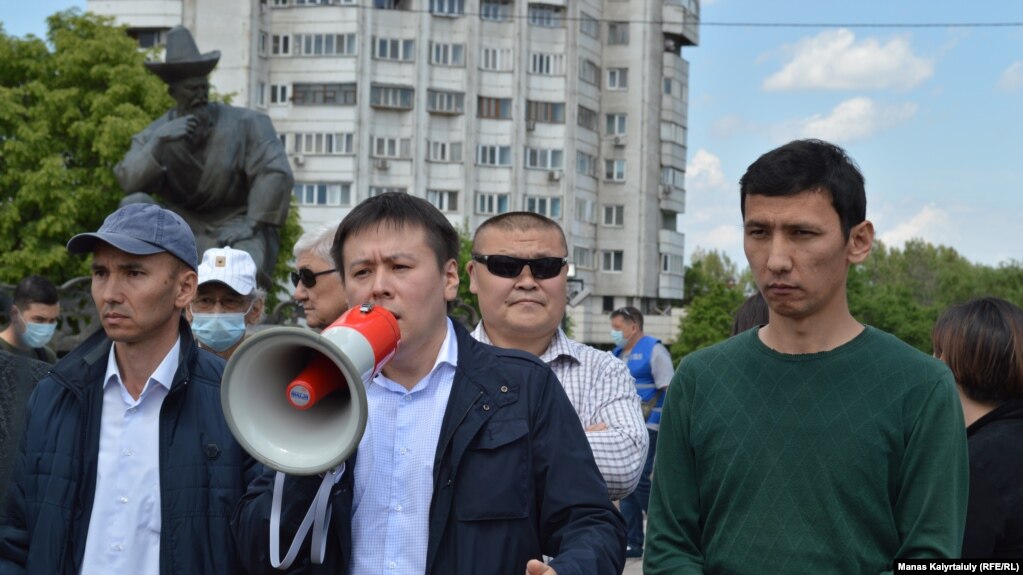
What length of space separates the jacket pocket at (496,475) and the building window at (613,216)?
229ft

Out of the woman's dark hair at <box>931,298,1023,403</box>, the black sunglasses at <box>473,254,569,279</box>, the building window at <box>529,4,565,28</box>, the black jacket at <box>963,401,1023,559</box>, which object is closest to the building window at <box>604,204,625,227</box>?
the building window at <box>529,4,565,28</box>

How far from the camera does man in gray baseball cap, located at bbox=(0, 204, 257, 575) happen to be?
409 cm

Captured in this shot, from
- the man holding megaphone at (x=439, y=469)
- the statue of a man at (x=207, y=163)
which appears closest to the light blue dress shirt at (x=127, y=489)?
the man holding megaphone at (x=439, y=469)

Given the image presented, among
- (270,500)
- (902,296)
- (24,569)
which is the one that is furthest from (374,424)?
(902,296)

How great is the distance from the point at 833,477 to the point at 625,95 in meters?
69.9

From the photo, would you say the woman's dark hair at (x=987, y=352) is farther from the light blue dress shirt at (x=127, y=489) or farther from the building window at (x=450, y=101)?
the building window at (x=450, y=101)

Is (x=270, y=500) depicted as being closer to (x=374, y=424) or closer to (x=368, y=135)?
(x=374, y=424)

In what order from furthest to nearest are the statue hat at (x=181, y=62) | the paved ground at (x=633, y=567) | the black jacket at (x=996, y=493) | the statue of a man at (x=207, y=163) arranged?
the statue of a man at (x=207, y=163) → the statue hat at (x=181, y=62) → the paved ground at (x=633, y=567) → the black jacket at (x=996, y=493)

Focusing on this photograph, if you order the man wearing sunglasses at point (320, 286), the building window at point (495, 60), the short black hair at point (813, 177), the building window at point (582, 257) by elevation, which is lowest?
the man wearing sunglasses at point (320, 286)

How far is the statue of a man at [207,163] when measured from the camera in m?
12.3

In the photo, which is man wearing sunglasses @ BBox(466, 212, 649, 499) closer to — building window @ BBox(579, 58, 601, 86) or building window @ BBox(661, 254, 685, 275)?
building window @ BBox(579, 58, 601, 86)

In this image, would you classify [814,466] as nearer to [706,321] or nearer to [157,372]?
[157,372]

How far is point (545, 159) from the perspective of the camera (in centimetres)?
6881

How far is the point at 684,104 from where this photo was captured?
75750 millimetres
